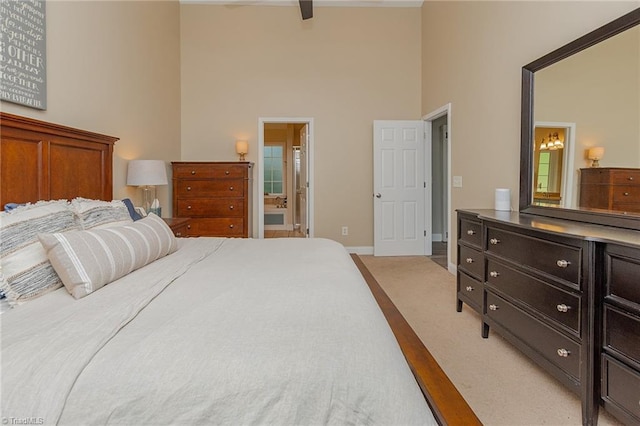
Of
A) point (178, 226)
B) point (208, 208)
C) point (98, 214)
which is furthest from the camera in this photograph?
point (208, 208)

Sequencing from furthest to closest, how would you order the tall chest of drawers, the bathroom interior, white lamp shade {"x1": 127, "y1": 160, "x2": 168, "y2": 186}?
1. the bathroom interior
2. the tall chest of drawers
3. white lamp shade {"x1": 127, "y1": 160, "x2": 168, "y2": 186}

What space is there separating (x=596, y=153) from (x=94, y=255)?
2662mm

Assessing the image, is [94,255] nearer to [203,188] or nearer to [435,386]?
[435,386]

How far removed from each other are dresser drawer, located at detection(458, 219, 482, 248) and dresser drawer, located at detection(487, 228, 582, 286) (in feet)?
0.51

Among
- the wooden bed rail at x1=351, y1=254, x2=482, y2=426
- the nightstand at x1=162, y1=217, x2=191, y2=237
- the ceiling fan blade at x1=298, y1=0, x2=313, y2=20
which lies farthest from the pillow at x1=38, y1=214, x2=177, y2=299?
the ceiling fan blade at x1=298, y1=0, x2=313, y2=20

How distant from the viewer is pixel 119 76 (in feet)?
11.2

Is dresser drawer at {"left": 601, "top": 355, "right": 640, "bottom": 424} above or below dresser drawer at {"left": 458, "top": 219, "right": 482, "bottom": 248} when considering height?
below

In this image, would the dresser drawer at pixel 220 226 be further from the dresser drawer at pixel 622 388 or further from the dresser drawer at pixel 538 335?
the dresser drawer at pixel 622 388

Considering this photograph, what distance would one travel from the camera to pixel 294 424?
82 cm

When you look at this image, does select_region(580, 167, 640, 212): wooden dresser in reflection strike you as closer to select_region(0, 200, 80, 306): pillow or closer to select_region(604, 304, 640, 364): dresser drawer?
select_region(604, 304, 640, 364): dresser drawer

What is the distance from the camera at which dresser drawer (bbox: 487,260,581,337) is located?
66.4 inches

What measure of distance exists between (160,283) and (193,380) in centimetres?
67

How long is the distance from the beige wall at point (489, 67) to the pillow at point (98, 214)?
2.94 metres

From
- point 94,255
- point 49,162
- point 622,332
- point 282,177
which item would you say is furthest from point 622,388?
point 282,177
